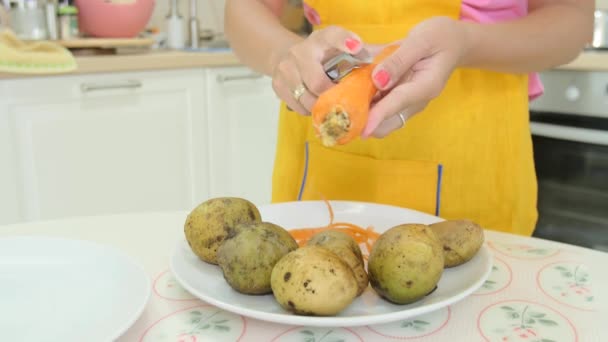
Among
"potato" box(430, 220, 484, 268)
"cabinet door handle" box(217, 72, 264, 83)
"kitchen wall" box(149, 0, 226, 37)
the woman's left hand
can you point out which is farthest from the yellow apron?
"kitchen wall" box(149, 0, 226, 37)

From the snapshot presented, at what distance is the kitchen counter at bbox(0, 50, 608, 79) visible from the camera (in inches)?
61.6

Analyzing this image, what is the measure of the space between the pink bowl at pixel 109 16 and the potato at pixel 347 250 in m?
1.54

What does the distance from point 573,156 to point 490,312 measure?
50.9 inches

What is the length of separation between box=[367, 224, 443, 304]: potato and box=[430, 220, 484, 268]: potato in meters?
0.06

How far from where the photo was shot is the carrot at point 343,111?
555 millimetres

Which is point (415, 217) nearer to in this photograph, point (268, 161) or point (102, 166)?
point (102, 166)

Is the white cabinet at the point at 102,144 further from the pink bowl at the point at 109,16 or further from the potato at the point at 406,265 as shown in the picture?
Result: the potato at the point at 406,265

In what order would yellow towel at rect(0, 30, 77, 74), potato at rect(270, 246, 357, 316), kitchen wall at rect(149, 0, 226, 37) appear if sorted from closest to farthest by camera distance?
potato at rect(270, 246, 357, 316), yellow towel at rect(0, 30, 77, 74), kitchen wall at rect(149, 0, 226, 37)

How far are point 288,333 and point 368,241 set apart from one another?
0.63 ft

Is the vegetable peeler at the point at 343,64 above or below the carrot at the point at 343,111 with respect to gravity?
above

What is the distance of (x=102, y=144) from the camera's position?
173 cm

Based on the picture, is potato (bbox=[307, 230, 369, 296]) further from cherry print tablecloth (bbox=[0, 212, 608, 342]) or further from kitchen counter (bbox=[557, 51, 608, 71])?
kitchen counter (bbox=[557, 51, 608, 71])

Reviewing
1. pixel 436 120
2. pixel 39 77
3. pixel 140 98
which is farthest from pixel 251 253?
pixel 140 98

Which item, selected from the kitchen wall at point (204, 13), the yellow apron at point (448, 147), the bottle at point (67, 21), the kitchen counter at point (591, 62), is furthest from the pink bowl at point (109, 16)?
the kitchen counter at point (591, 62)
